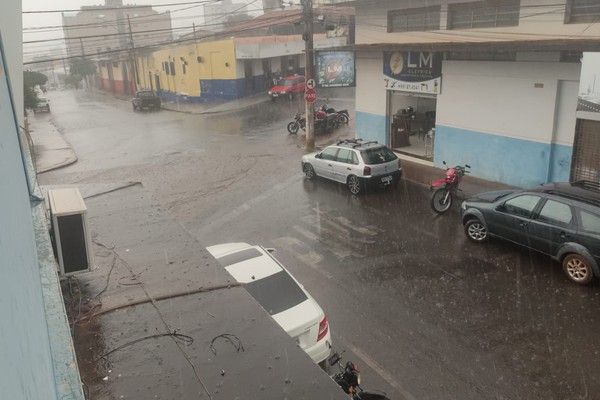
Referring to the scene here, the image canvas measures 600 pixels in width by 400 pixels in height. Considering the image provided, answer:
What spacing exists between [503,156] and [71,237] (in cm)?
1342

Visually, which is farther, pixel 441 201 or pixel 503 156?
pixel 503 156

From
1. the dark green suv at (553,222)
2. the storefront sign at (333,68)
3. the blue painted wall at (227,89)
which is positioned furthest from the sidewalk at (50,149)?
the dark green suv at (553,222)

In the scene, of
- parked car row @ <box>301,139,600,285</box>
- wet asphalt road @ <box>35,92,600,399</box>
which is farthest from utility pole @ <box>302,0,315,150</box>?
parked car row @ <box>301,139,600,285</box>

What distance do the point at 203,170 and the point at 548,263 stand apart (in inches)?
527

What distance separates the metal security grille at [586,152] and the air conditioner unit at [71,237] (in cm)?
1243

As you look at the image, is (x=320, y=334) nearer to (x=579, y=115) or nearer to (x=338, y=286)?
(x=338, y=286)

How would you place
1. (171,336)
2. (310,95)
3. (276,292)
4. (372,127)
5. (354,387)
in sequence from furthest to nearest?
(310,95) → (372,127) → (276,292) → (354,387) → (171,336)

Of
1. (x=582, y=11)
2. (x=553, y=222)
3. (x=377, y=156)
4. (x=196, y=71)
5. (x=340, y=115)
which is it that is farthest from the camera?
(x=196, y=71)

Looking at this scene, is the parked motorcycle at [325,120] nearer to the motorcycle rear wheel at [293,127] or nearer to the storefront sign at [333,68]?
the motorcycle rear wheel at [293,127]

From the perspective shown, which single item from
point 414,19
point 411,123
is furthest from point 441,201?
point 411,123

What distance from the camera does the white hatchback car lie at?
15.2 metres

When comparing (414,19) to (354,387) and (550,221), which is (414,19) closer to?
(550,221)

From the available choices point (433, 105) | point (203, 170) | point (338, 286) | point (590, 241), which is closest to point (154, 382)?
point (338, 286)

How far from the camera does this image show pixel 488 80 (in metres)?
15.6
